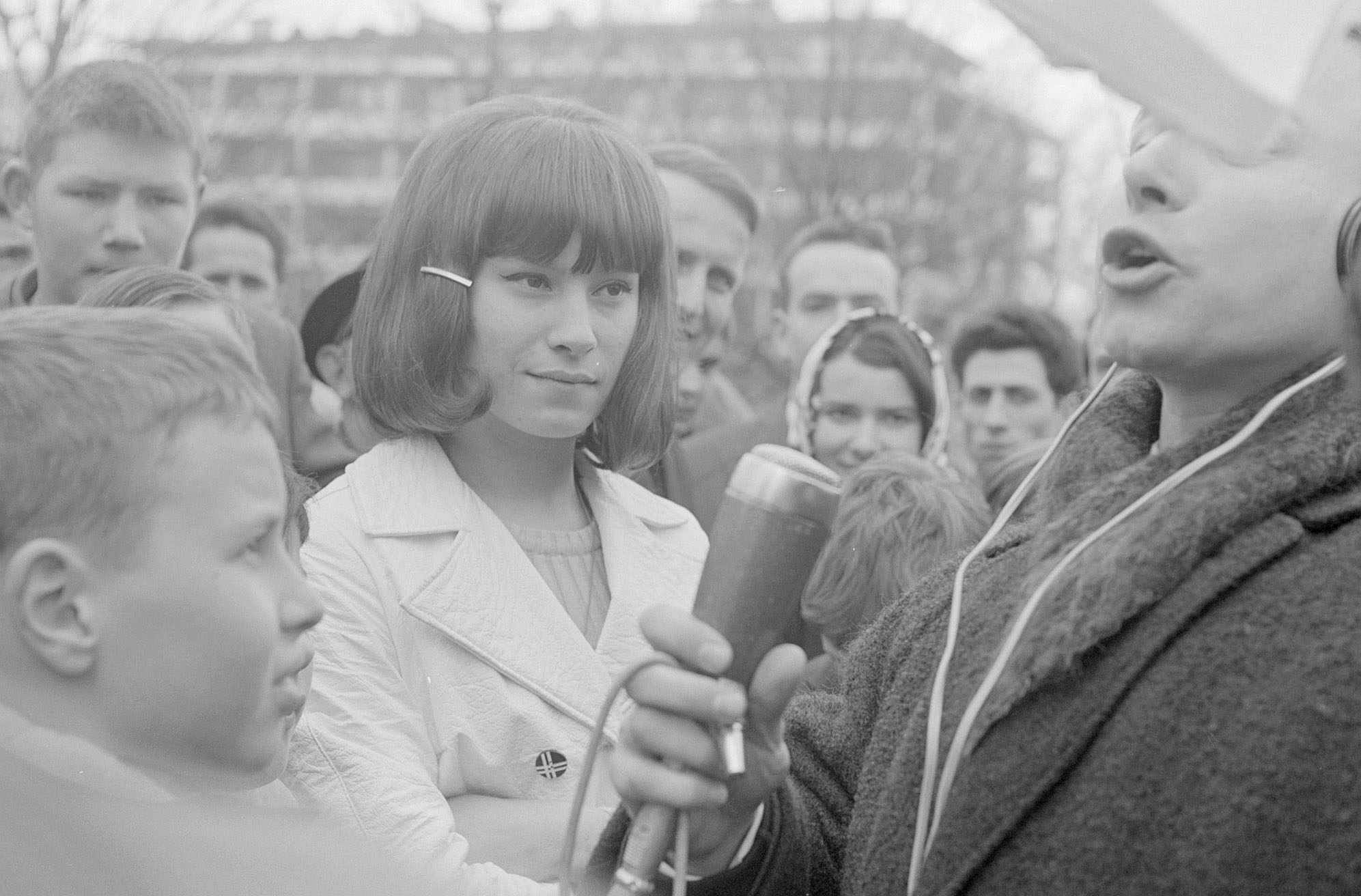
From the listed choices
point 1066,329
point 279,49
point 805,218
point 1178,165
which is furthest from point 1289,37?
point 805,218

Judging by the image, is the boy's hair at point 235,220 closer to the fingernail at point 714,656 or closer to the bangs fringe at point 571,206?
the bangs fringe at point 571,206

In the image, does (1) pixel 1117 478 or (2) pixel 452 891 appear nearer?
(2) pixel 452 891

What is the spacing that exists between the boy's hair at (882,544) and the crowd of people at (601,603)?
0.42 m

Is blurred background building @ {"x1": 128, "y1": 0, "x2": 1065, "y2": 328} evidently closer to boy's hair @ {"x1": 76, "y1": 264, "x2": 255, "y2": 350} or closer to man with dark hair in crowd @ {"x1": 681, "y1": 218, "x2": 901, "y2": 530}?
man with dark hair in crowd @ {"x1": 681, "y1": 218, "x2": 901, "y2": 530}

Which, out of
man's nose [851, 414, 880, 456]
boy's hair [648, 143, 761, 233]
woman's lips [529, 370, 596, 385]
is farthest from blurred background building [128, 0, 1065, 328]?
woman's lips [529, 370, 596, 385]

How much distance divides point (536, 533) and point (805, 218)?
13881 millimetres

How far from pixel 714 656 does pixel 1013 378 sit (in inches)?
166

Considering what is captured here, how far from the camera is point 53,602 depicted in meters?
1.38

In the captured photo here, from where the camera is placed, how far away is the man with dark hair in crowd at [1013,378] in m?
5.41

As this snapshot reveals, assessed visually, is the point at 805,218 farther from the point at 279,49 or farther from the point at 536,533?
the point at 536,533

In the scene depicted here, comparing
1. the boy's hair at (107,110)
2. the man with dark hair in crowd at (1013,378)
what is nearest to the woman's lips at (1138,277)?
the boy's hair at (107,110)

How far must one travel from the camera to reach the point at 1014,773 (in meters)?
1.46

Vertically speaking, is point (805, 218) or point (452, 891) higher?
point (452, 891)

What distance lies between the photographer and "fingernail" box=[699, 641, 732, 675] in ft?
4.67
